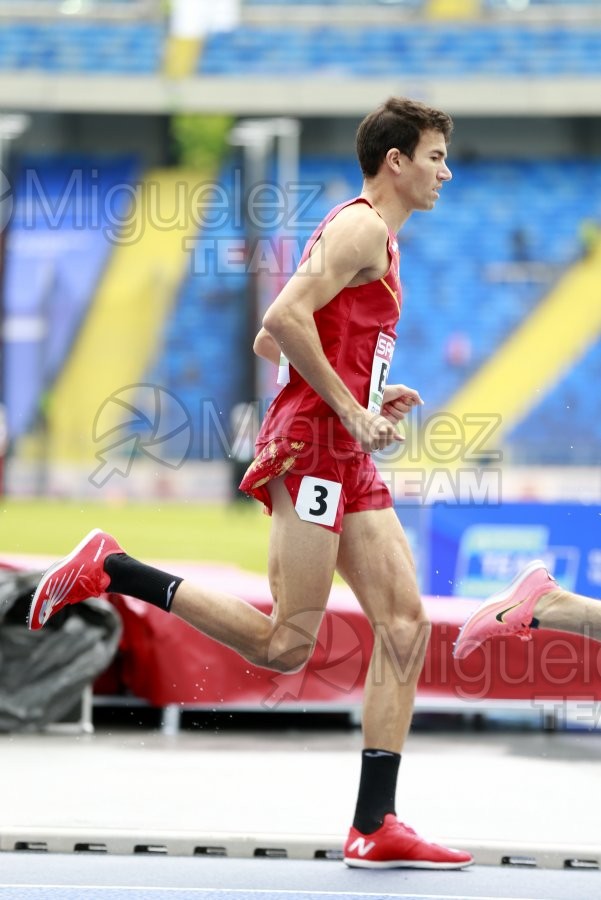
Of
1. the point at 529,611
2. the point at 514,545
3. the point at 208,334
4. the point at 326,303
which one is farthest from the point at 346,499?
the point at 208,334

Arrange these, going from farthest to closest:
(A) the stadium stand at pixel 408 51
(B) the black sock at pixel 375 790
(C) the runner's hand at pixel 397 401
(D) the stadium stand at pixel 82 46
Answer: (D) the stadium stand at pixel 82 46 → (A) the stadium stand at pixel 408 51 → (C) the runner's hand at pixel 397 401 → (B) the black sock at pixel 375 790

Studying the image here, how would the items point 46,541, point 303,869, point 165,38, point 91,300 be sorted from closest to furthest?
point 303,869 → point 46,541 → point 91,300 → point 165,38

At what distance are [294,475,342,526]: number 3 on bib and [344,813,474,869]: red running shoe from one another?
0.80m

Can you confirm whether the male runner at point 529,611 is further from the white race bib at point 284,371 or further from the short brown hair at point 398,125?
the short brown hair at point 398,125

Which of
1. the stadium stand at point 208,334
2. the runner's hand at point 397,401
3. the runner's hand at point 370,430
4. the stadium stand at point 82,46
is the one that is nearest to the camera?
the runner's hand at point 370,430

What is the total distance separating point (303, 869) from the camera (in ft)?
12.7

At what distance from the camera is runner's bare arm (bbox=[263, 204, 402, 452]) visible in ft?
12.3

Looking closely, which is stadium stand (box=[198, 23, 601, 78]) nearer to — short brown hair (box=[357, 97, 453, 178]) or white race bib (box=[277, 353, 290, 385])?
short brown hair (box=[357, 97, 453, 178])

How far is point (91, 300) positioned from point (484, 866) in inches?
1109

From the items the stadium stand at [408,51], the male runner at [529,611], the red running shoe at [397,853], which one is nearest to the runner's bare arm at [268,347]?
the male runner at [529,611]

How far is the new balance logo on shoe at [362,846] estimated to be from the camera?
3912 millimetres

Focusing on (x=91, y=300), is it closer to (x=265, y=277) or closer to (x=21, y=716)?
(x=265, y=277)

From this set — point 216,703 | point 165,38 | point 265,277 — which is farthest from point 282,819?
point 165,38

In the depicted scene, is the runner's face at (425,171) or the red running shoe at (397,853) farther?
the runner's face at (425,171)
